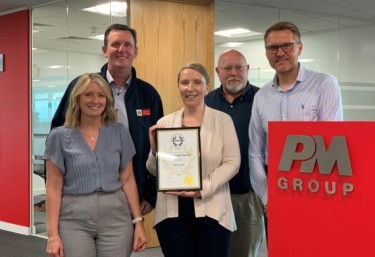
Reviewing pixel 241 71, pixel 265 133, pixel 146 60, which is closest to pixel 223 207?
pixel 265 133

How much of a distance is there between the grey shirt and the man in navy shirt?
903 millimetres

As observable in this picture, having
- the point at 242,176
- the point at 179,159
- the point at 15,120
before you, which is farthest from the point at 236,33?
the point at 179,159

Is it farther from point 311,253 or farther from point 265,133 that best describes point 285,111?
point 311,253

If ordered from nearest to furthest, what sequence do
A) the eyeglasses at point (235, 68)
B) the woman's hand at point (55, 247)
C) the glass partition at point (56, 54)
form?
the woman's hand at point (55, 247) → the eyeglasses at point (235, 68) → the glass partition at point (56, 54)

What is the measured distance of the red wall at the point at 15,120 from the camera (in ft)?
20.0

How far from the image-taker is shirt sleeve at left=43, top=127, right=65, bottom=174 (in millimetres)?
2359

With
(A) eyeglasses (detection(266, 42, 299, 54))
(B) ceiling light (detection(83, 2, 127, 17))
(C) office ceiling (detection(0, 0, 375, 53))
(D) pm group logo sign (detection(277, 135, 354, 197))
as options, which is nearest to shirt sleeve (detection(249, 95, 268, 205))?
(A) eyeglasses (detection(266, 42, 299, 54))

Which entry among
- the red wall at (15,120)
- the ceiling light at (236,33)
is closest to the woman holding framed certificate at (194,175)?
the red wall at (15,120)

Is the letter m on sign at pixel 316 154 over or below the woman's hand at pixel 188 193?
over

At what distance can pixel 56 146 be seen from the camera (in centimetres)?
238

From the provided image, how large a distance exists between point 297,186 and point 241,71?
1.38m

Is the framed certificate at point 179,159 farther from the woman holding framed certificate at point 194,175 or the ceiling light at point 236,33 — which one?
the ceiling light at point 236,33

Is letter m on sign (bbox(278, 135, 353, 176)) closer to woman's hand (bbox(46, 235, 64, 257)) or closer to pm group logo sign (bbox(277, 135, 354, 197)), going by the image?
pm group logo sign (bbox(277, 135, 354, 197))

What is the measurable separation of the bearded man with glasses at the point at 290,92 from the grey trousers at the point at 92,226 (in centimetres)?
79
